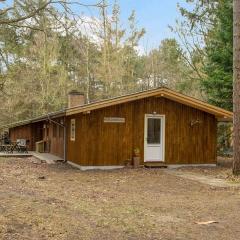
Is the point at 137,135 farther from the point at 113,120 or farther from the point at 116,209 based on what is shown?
the point at 116,209

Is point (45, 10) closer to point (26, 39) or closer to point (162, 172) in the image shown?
point (26, 39)

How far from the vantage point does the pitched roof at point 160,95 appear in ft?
48.1

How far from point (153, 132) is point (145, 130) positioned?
37 centimetres

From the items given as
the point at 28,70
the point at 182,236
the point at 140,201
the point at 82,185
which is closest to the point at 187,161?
the point at 82,185

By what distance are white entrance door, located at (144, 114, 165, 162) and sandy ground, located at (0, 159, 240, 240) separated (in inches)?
129

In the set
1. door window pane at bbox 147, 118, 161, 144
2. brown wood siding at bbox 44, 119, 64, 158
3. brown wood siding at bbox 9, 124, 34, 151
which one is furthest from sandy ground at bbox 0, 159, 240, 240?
brown wood siding at bbox 9, 124, 34, 151

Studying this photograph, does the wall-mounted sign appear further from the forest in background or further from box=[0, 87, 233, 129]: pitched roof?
the forest in background

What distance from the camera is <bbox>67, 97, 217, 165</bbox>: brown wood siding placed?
1538 cm

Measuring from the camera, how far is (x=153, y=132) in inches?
642

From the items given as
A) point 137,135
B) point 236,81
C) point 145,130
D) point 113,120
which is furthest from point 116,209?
point 145,130

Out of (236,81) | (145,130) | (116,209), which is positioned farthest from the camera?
(145,130)

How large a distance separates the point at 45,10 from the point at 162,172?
8368 mm

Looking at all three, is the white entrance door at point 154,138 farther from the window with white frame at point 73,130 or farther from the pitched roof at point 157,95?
the window with white frame at point 73,130

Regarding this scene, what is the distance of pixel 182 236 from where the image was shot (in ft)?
19.2
